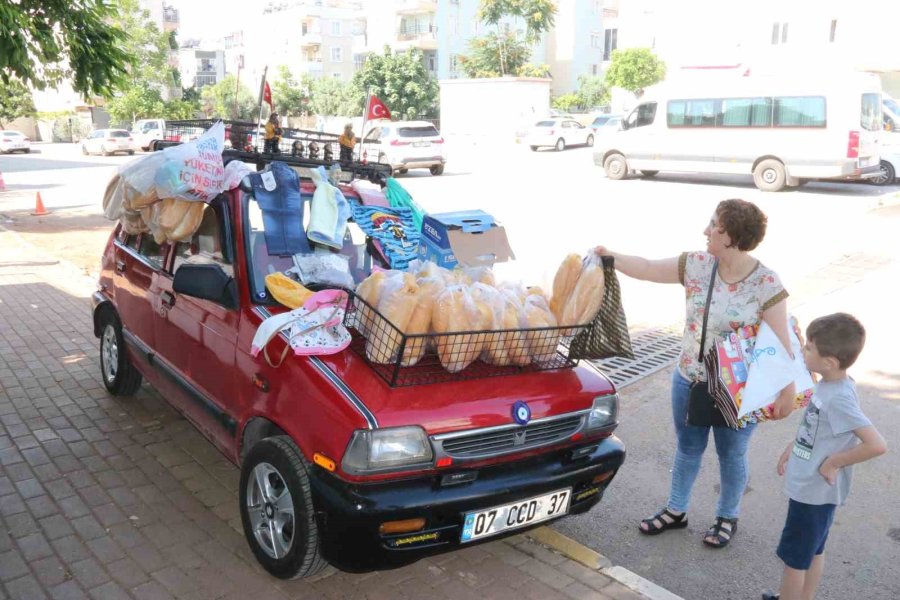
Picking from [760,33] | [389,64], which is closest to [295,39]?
[389,64]

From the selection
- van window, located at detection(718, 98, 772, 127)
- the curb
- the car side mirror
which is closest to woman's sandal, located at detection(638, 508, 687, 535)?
the curb

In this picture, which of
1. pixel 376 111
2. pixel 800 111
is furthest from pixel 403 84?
pixel 376 111

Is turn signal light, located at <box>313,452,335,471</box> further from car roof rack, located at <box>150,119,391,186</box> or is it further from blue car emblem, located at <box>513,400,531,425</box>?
car roof rack, located at <box>150,119,391,186</box>

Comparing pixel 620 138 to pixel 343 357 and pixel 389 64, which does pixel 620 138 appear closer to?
pixel 343 357

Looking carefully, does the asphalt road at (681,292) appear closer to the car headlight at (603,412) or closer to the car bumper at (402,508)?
the car headlight at (603,412)

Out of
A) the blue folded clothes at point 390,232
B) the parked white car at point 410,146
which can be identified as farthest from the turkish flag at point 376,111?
the parked white car at point 410,146

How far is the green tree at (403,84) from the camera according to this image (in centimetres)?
4638

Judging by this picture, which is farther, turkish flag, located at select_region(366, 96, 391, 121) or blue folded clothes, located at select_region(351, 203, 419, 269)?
turkish flag, located at select_region(366, 96, 391, 121)

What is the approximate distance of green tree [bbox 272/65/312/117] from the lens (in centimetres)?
5369

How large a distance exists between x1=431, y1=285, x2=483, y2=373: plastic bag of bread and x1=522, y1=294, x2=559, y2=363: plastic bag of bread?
275 mm

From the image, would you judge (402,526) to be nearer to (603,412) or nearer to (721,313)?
(603,412)

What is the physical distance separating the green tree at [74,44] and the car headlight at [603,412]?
14.4 ft

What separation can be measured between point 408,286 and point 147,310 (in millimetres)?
2336

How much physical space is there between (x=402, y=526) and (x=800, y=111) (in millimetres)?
17864
